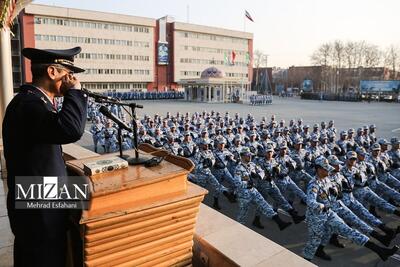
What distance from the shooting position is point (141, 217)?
189 centimetres

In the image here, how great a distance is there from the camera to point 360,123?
80.0ft

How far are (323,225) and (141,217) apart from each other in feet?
14.8

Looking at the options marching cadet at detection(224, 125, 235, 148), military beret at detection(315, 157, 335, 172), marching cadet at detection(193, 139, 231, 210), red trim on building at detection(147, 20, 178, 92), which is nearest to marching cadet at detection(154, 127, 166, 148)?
marching cadet at detection(224, 125, 235, 148)

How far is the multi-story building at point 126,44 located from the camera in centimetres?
4956

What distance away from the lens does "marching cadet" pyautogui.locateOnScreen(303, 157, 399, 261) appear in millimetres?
5203

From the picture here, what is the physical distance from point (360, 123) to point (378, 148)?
17.0 m

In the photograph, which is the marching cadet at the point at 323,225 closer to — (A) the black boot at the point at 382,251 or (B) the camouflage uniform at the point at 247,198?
(A) the black boot at the point at 382,251

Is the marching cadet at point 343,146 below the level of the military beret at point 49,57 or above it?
below

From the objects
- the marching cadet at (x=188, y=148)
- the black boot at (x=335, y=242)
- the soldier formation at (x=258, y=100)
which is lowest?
the black boot at (x=335, y=242)

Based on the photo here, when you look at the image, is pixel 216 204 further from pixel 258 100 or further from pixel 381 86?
pixel 381 86

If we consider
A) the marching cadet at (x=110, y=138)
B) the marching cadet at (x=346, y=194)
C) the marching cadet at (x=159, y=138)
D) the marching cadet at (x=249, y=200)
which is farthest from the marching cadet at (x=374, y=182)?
the marching cadet at (x=110, y=138)

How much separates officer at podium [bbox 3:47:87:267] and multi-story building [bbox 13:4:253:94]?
159 ft

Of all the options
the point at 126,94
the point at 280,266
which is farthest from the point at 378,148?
the point at 126,94

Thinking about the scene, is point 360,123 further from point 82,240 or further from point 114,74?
→ point 114,74
